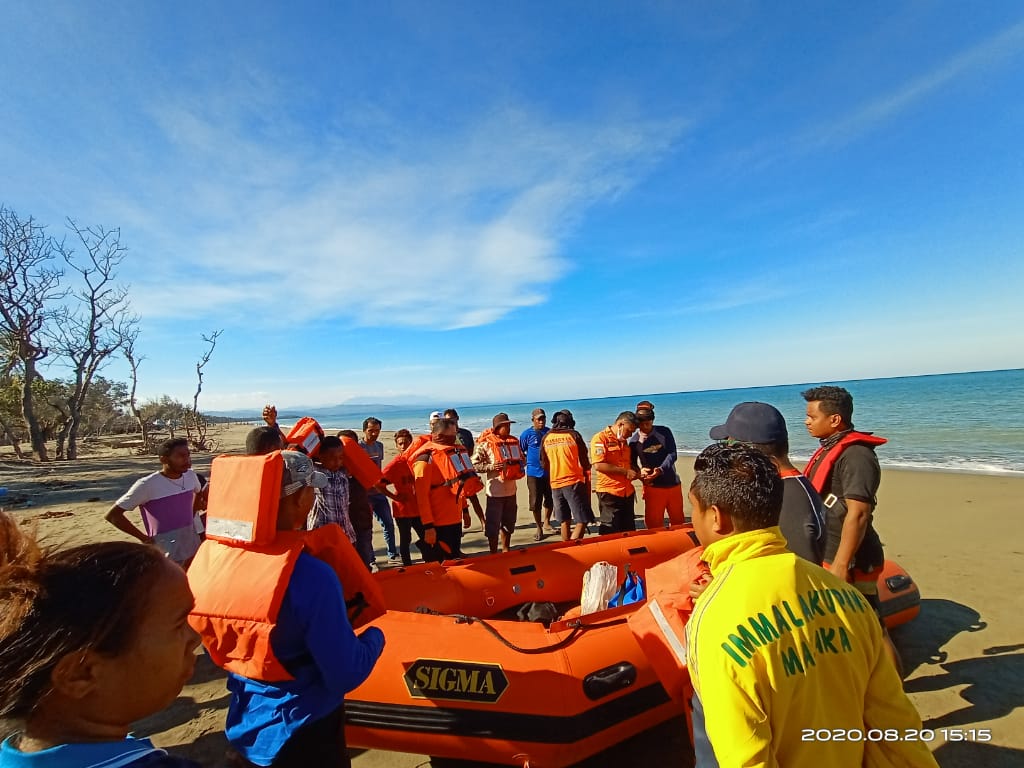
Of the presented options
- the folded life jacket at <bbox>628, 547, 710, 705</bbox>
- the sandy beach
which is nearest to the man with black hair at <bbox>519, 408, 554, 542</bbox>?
the sandy beach

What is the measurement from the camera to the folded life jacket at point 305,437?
333 cm

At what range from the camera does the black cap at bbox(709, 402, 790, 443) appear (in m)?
2.19

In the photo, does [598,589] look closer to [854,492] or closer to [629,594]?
[629,594]

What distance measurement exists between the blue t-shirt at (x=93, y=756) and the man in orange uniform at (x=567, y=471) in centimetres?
508

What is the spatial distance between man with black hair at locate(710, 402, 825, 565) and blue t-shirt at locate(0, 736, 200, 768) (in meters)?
1.92

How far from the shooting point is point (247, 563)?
1.59 meters

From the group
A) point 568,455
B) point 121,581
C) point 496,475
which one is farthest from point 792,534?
point 496,475

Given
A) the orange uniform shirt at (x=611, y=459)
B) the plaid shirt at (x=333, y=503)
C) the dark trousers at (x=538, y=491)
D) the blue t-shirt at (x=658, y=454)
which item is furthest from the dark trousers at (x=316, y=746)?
the dark trousers at (x=538, y=491)

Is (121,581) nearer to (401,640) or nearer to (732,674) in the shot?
(732,674)

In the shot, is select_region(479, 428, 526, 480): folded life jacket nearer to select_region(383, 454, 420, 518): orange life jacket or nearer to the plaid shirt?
select_region(383, 454, 420, 518): orange life jacket

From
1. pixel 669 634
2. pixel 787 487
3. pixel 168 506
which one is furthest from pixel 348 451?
pixel 787 487

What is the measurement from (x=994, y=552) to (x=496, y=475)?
18.5 feet

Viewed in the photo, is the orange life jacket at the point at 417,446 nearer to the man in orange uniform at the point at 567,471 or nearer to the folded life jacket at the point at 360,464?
the folded life jacket at the point at 360,464

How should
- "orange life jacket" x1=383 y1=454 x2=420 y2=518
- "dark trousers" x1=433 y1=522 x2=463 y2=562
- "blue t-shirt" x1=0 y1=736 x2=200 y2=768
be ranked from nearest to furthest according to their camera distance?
"blue t-shirt" x1=0 y1=736 x2=200 y2=768 → "dark trousers" x1=433 y1=522 x2=463 y2=562 → "orange life jacket" x1=383 y1=454 x2=420 y2=518
